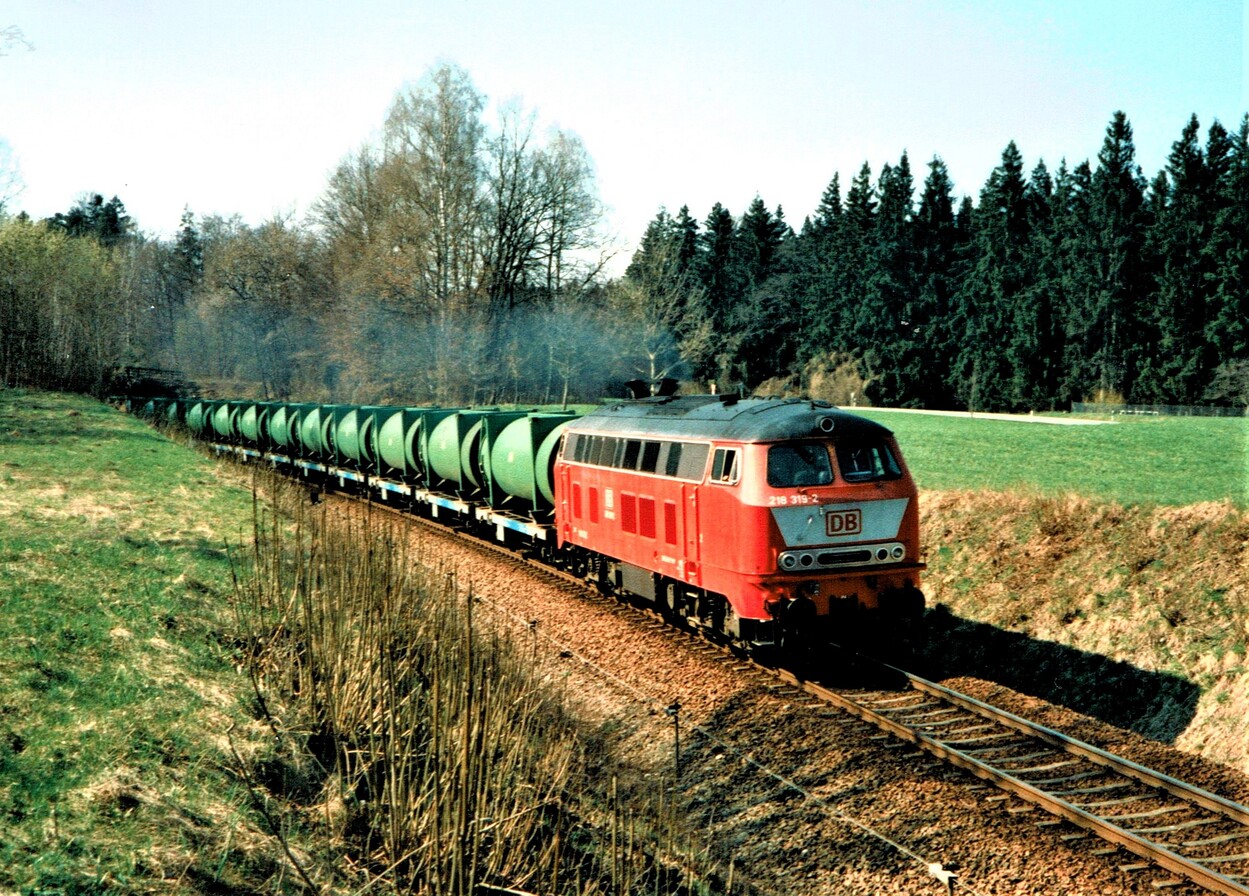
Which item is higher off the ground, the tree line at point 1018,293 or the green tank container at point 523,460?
the tree line at point 1018,293

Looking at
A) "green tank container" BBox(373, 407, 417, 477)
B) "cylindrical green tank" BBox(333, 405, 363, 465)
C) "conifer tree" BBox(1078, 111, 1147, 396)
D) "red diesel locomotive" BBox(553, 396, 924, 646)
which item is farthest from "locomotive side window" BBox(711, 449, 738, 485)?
"conifer tree" BBox(1078, 111, 1147, 396)

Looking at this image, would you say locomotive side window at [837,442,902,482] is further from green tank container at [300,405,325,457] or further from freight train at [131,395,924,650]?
green tank container at [300,405,325,457]

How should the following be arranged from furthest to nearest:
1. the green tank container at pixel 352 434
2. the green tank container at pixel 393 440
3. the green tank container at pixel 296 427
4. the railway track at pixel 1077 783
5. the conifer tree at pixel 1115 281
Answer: the conifer tree at pixel 1115 281
the green tank container at pixel 296 427
the green tank container at pixel 352 434
the green tank container at pixel 393 440
the railway track at pixel 1077 783

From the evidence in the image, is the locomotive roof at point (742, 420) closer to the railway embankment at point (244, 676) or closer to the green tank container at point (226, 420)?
the railway embankment at point (244, 676)

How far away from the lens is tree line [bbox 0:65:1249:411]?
5278cm

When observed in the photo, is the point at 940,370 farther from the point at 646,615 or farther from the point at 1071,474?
the point at 646,615

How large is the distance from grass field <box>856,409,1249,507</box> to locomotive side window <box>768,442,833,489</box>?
653cm

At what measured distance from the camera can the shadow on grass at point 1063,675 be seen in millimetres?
12195

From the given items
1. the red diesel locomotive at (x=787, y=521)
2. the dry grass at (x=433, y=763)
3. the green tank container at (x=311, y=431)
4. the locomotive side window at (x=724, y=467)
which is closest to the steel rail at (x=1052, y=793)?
the red diesel locomotive at (x=787, y=521)

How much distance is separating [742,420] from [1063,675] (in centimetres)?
572

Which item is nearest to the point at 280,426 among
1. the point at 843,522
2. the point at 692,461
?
the point at 692,461

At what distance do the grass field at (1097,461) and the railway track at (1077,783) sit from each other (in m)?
6.36

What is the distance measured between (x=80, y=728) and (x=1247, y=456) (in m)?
23.1

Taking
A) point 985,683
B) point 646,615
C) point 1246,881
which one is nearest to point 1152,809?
point 1246,881
